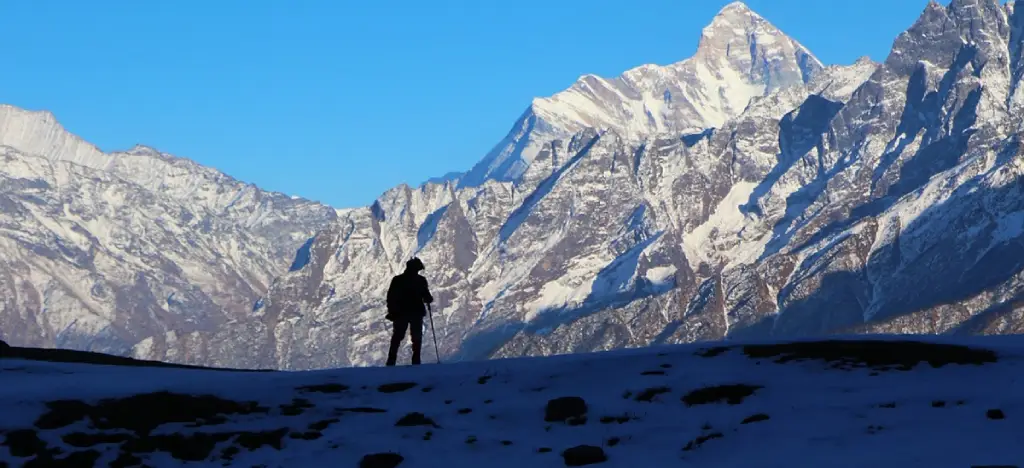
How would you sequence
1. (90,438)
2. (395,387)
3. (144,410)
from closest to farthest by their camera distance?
(90,438) < (144,410) < (395,387)

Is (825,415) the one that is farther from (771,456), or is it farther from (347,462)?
(347,462)

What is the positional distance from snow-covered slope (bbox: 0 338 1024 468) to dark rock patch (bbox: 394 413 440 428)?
38 millimetres

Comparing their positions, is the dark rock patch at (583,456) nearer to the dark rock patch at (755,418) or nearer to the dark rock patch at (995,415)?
the dark rock patch at (755,418)

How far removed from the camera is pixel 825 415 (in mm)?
26453

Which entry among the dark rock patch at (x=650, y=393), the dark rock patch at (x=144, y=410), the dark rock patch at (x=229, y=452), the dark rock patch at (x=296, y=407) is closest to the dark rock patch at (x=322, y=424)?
the dark rock patch at (x=296, y=407)

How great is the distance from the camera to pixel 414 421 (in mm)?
28156

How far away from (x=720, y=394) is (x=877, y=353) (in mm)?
4942

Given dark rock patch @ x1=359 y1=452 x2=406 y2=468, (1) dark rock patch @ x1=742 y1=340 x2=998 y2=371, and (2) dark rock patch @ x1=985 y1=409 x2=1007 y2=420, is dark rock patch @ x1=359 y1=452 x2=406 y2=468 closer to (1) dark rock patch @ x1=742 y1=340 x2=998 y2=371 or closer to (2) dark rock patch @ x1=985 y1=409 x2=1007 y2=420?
(2) dark rock patch @ x1=985 y1=409 x2=1007 y2=420

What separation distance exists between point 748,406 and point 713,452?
3250 mm

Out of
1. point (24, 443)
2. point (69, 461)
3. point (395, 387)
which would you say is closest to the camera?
point (69, 461)

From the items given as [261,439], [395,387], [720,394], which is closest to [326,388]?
[395,387]

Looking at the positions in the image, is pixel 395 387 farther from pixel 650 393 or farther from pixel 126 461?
pixel 126 461

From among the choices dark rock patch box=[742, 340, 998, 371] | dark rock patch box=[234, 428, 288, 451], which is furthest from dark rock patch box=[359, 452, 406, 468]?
dark rock patch box=[742, 340, 998, 371]

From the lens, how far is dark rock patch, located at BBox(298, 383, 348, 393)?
31297mm
